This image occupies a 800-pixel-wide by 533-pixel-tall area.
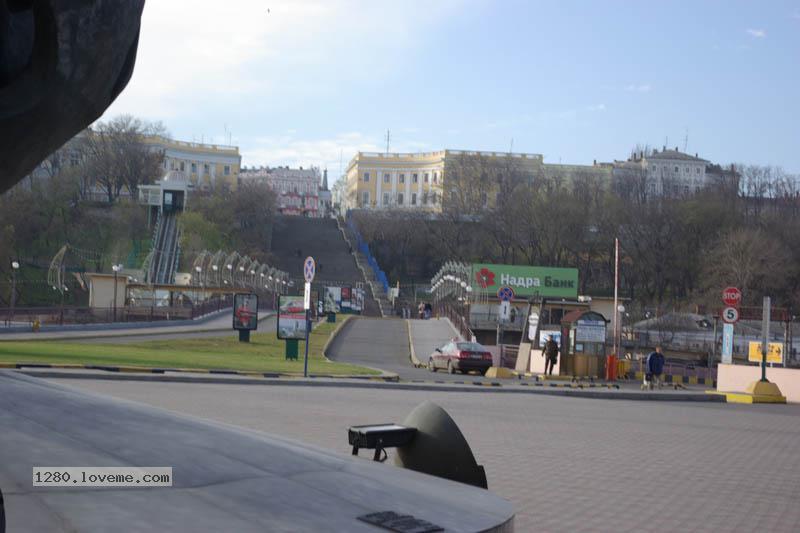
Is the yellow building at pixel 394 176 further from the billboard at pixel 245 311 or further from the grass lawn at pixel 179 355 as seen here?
the grass lawn at pixel 179 355

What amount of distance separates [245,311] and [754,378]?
1952cm

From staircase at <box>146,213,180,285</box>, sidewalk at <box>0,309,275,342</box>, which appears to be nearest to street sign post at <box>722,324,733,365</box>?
sidewalk at <box>0,309,275,342</box>

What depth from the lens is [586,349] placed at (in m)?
35.2

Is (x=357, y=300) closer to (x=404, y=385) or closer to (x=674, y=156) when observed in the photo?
(x=404, y=385)

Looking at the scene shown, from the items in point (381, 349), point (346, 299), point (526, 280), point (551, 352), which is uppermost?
point (526, 280)

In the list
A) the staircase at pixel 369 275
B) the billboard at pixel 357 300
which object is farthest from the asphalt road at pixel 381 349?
the staircase at pixel 369 275

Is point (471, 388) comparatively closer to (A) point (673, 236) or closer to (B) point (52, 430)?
(B) point (52, 430)

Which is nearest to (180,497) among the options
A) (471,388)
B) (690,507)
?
(690,507)

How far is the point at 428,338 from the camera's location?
162 feet

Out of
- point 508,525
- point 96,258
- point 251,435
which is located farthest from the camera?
point 96,258

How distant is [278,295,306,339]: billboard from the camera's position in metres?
31.6

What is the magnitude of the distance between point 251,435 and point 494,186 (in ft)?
390

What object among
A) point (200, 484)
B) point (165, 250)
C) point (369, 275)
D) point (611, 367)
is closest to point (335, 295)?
point (369, 275)

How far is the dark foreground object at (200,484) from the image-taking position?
422 cm
